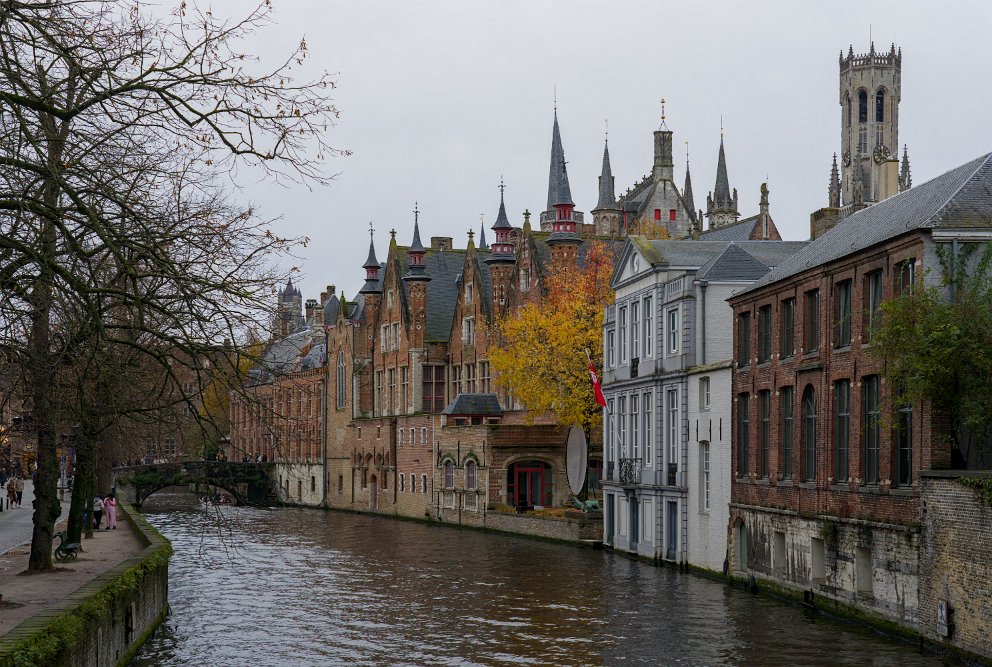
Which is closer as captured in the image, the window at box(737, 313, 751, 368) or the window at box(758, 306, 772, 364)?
the window at box(758, 306, 772, 364)

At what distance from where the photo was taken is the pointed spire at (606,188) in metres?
105

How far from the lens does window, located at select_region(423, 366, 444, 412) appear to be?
76.1 m

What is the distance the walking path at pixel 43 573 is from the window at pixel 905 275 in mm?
17088

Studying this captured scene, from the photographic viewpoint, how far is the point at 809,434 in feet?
107

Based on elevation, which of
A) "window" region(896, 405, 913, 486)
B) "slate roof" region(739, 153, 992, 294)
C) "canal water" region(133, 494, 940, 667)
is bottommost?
"canal water" region(133, 494, 940, 667)

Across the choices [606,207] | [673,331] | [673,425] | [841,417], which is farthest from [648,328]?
[606,207]

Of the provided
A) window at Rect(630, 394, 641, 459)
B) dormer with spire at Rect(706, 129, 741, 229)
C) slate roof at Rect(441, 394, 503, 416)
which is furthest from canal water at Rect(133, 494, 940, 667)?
dormer with spire at Rect(706, 129, 741, 229)

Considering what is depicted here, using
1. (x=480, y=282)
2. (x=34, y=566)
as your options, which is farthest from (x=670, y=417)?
(x=480, y=282)

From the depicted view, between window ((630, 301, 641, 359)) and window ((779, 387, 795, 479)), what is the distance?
38.9ft

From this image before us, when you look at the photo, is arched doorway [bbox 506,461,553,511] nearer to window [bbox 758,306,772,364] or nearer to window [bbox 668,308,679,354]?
window [bbox 668,308,679,354]

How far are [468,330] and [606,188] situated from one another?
35.8 m

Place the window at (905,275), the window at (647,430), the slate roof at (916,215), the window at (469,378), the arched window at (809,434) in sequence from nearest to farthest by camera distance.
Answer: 1. the slate roof at (916,215)
2. the window at (905,275)
3. the arched window at (809,434)
4. the window at (647,430)
5. the window at (469,378)

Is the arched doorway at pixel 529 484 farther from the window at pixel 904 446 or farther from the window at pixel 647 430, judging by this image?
the window at pixel 904 446

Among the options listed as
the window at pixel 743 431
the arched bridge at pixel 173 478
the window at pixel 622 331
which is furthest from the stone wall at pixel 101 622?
the arched bridge at pixel 173 478
